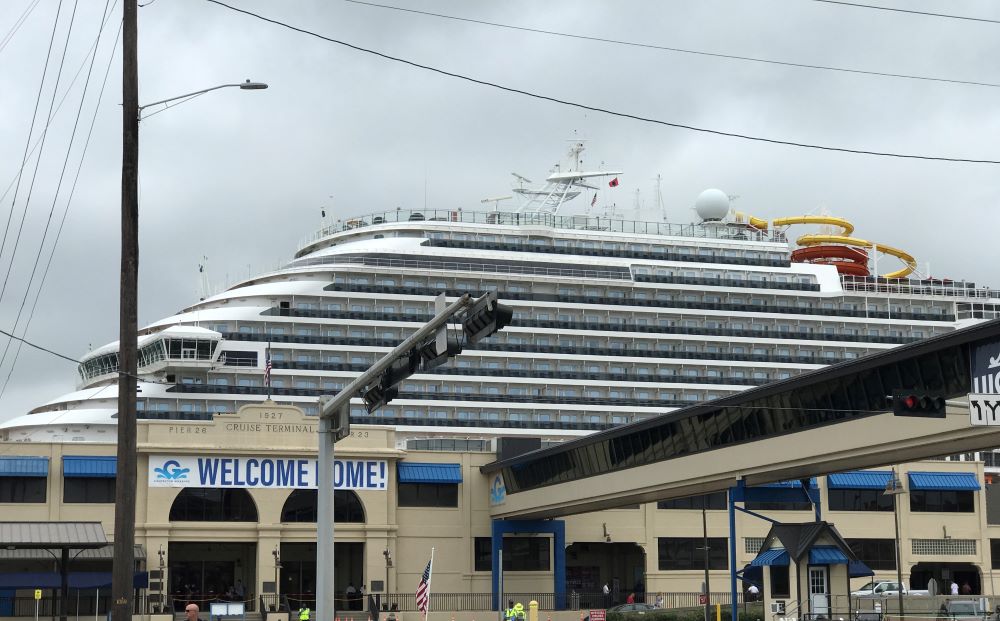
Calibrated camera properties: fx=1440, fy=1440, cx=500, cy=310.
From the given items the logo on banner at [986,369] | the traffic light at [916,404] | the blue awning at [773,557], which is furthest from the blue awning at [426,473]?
the traffic light at [916,404]

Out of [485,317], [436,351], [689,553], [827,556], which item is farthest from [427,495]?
[485,317]

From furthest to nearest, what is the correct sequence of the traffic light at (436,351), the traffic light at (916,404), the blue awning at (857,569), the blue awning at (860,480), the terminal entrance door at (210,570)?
the blue awning at (860,480) → the terminal entrance door at (210,570) → the blue awning at (857,569) → the traffic light at (916,404) → the traffic light at (436,351)

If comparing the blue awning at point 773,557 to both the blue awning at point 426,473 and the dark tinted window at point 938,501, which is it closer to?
the blue awning at point 426,473

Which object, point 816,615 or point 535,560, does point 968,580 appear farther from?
point 816,615

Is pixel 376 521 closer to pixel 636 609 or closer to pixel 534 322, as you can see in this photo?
pixel 636 609

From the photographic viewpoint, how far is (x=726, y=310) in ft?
302

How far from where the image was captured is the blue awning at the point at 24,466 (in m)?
54.2

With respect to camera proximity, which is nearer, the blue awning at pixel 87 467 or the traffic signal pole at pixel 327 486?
the traffic signal pole at pixel 327 486

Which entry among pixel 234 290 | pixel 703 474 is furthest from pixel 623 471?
pixel 234 290

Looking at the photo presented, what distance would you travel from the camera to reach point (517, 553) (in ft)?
200

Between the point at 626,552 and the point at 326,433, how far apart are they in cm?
4678

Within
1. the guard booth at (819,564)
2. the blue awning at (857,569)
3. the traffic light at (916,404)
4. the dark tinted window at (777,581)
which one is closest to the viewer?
the traffic light at (916,404)

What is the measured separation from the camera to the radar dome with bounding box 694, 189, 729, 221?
10119cm

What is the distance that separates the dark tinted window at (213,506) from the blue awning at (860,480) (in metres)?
24.8
